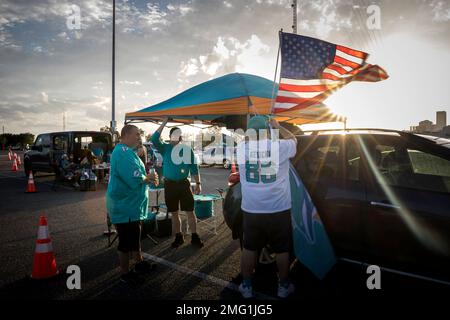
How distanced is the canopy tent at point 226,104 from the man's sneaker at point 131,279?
3.68 metres

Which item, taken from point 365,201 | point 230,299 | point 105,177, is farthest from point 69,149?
point 365,201

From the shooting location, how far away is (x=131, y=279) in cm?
368

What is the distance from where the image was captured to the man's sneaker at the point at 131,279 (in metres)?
3.67

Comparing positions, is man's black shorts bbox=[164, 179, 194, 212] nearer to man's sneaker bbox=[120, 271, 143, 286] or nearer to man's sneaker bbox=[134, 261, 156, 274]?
man's sneaker bbox=[134, 261, 156, 274]

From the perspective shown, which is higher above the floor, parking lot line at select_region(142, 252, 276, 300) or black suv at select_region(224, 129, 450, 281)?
black suv at select_region(224, 129, 450, 281)

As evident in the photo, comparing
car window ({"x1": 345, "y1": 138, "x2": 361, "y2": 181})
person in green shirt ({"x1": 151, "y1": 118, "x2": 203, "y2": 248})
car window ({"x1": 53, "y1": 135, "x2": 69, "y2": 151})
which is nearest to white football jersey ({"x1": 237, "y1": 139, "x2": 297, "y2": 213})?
car window ({"x1": 345, "y1": 138, "x2": 361, "y2": 181})

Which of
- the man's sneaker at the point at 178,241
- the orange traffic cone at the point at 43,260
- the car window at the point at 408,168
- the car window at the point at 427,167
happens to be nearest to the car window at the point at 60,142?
the man's sneaker at the point at 178,241

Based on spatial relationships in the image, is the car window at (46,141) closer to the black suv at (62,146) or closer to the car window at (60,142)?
the black suv at (62,146)

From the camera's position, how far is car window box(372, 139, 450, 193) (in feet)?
11.4

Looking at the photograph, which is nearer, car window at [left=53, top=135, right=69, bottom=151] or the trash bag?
the trash bag

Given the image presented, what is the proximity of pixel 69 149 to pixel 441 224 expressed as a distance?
13015 millimetres

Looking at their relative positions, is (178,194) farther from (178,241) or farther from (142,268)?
(142,268)

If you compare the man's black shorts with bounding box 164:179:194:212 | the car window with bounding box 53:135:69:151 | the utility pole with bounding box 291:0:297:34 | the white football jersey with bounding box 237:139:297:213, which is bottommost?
the man's black shorts with bounding box 164:179:194:212
